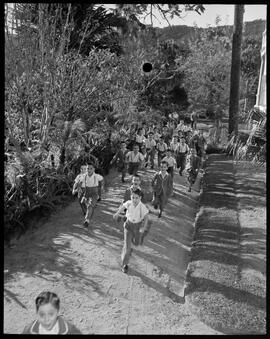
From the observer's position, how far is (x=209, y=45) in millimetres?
25938

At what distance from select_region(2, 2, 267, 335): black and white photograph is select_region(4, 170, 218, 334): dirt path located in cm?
3


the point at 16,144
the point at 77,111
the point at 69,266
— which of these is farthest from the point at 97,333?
the point at 77,111

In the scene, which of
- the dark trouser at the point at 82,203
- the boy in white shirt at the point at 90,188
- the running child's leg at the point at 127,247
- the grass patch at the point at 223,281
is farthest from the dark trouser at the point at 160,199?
the running child's leg at the point at 127,247

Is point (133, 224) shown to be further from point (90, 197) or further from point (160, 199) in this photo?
point (160, 199)

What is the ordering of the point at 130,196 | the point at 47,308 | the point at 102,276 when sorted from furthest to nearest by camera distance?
the point at 130,196 < the point at 102,276 < the point at 47,308

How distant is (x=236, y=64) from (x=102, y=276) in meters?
12.5

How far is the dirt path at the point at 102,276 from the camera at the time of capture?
18.9 ft

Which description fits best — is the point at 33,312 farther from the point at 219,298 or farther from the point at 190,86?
the point at 190,86

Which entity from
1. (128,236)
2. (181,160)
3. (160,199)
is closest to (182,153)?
(181,160)

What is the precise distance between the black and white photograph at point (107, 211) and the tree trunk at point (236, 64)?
0.04m

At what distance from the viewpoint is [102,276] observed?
272 inches

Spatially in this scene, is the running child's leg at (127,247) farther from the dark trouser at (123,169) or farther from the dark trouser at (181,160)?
the dark trouser at (181,160)

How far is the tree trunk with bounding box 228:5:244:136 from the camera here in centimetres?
1586

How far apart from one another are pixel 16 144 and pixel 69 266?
3.64m
